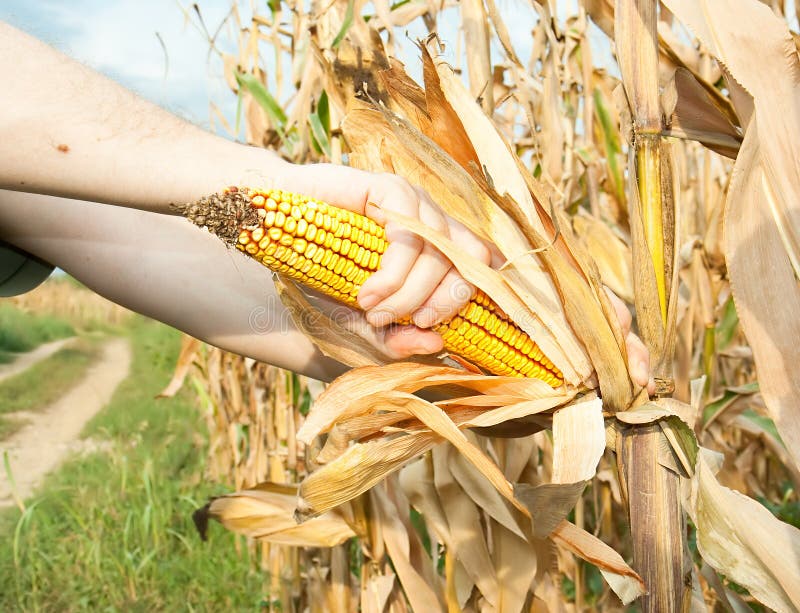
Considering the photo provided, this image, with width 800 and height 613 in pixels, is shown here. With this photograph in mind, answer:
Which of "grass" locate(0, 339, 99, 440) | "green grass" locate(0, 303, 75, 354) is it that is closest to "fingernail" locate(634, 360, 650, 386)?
"grass" locate(0, 339, 99, 440)

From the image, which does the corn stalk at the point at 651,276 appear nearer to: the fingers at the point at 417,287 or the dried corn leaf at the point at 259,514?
the fingers at the point at 417,287

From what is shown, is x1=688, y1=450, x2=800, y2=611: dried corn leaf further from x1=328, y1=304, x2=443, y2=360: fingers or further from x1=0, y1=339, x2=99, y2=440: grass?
x1=0, y1=339, x2=99, y2=440: grass

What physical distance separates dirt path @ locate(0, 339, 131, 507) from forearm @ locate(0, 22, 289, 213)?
3045mm

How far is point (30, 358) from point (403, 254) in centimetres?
918

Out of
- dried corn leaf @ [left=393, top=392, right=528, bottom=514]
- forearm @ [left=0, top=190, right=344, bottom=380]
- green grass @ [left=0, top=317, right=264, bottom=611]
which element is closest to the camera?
dried corn leaf @ [left=393, top=392, right=528, bottom=514]

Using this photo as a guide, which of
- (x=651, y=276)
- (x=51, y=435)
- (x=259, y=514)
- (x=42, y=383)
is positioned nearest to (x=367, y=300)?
(x=651, y=276)

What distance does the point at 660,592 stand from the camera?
0.72 m

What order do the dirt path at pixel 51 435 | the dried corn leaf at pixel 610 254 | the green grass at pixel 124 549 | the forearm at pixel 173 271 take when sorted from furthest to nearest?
the dirt path at pixel 51 435 → the green grass at pixel 124 549 → the dried corn leaf at pixel 610 254 → the forearm at pixel 173 271

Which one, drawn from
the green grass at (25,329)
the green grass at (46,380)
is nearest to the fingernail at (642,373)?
the green grass at (46,380)

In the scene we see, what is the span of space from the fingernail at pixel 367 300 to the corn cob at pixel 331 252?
0.02 m

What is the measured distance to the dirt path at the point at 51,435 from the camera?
4418 mm

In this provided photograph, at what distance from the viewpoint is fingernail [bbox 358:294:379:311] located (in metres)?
0.74

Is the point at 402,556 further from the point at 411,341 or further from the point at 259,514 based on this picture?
the point at 411,341

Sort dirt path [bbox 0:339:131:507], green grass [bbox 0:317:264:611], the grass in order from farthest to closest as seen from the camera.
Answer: the grass
dirt path [bbox 0:339:131:507]
green grass [bbox 0:317:264:611]
